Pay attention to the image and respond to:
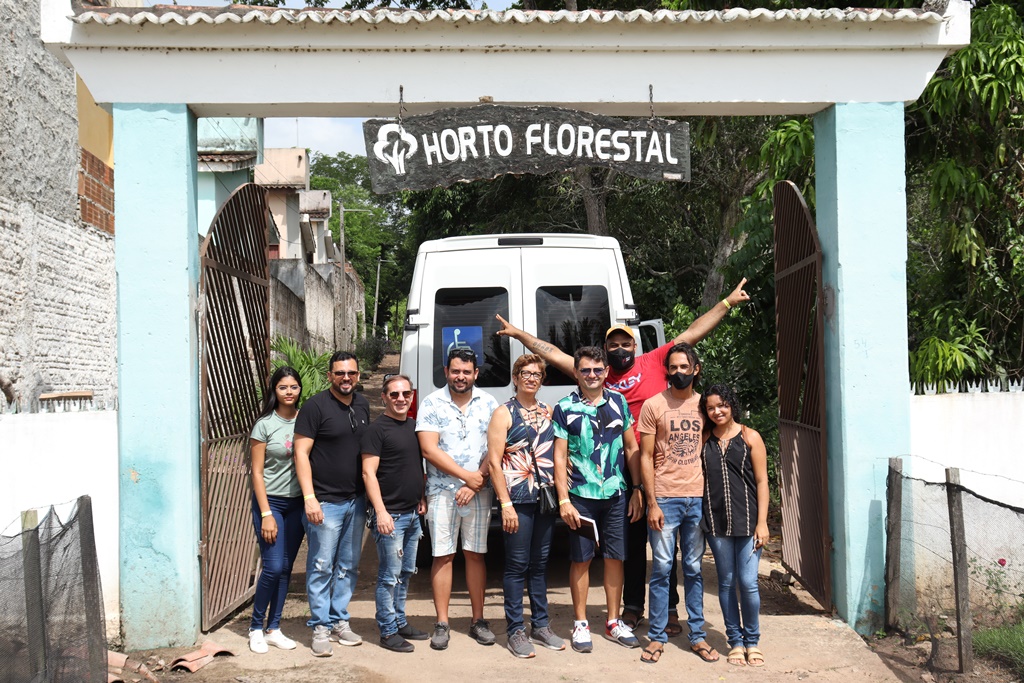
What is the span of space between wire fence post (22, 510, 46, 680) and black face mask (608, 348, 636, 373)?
3.38 metres

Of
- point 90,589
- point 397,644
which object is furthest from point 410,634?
point 90,589

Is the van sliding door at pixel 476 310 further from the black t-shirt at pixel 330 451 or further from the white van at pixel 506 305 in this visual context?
the black t-shirt at pixel 330 451

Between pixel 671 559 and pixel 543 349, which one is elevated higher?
pixel 543 349

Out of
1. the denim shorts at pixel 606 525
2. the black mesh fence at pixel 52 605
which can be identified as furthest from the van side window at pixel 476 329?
the black mesh fence at pixel 52 605

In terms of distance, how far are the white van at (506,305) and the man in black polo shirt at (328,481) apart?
152 centimetres

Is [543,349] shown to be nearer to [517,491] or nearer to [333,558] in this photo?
[517,491]

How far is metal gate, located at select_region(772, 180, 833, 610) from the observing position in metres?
6.44

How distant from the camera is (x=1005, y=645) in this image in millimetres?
5066

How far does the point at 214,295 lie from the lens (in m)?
6.51

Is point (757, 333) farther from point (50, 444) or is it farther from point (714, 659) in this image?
point (50, 444)

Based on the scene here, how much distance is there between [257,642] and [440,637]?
109 centimetres

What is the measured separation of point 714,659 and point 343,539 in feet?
7.45

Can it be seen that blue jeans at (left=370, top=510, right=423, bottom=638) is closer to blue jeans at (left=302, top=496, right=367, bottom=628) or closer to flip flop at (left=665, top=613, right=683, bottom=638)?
blue jeans at (left=302, top=496, right=367, bottom=628)

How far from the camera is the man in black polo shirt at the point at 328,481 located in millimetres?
5648
